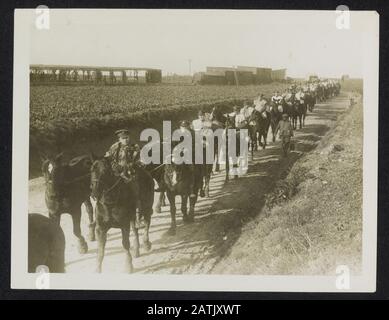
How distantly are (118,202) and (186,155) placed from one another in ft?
2.44

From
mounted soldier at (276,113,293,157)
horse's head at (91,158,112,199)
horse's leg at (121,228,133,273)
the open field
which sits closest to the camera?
horse's head at (91,158,112,199)

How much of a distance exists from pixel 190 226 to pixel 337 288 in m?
1.45

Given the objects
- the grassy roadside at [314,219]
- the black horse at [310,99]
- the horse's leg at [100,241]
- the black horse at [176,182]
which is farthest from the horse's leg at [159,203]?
the black horse at [310,99]

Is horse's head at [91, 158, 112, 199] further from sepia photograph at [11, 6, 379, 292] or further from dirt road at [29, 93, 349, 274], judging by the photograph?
dirt road at [29, 93, 349, 274]

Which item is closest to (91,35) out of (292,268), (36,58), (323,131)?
(36,58)

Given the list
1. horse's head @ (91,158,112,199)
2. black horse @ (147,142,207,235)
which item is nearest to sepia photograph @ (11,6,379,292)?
black horse @ (147,142,207,235)

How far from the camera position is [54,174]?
4047mm

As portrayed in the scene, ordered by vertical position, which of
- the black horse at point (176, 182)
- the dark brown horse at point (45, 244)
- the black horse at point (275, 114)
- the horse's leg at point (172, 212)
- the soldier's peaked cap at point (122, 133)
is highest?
the black horse at point (275, 114)

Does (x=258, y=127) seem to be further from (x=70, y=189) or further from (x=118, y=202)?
(x=70, y=189)

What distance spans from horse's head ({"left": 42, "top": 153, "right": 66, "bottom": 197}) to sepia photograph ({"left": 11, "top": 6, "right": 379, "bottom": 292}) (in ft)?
0.04

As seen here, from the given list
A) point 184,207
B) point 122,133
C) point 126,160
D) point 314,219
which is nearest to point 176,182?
point 184,207

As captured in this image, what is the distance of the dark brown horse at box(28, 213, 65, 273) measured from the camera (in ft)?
13.5

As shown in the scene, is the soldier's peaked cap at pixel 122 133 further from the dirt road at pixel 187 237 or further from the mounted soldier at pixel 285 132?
the mounted soldier at pixel 285 132

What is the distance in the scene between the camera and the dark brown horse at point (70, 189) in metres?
4.06
